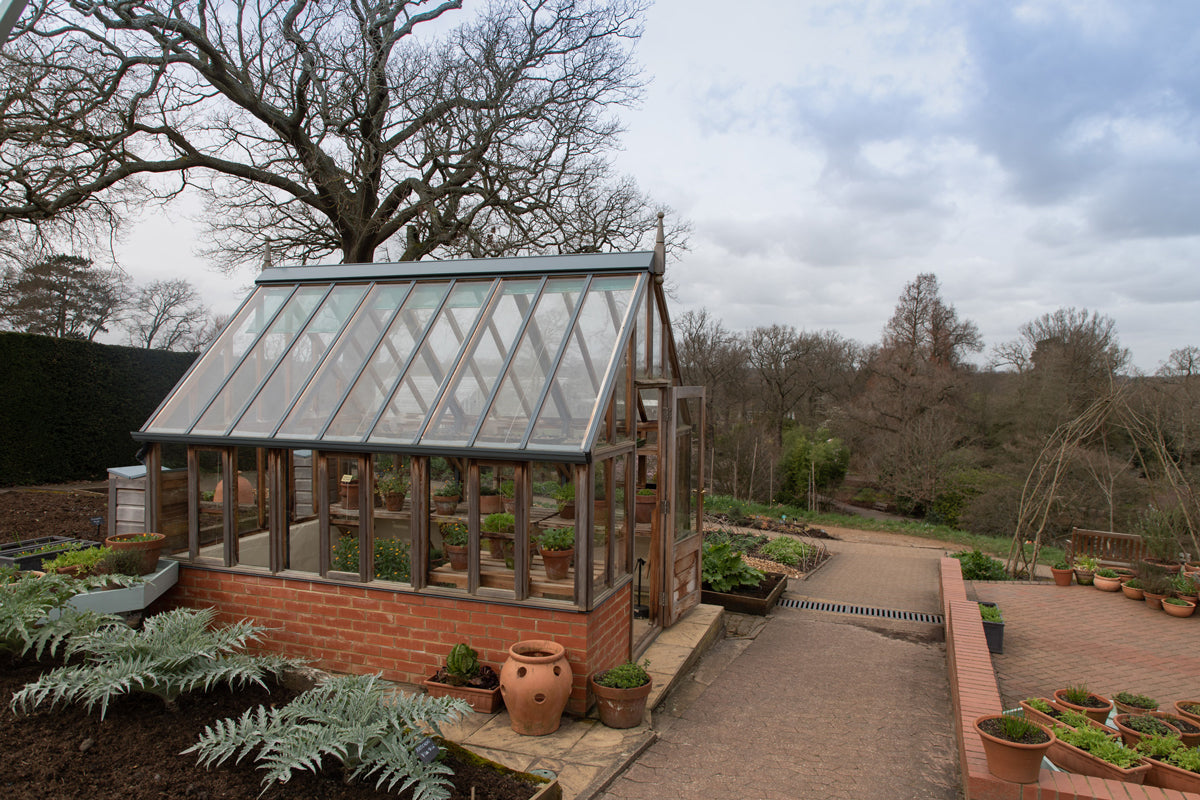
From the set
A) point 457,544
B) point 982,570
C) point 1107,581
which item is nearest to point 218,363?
point 457,544

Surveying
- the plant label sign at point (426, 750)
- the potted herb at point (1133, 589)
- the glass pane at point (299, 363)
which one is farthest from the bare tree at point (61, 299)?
the potted herb at point (1133, 589)

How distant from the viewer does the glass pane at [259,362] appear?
218 inches

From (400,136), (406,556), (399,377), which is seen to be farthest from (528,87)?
(406,556)

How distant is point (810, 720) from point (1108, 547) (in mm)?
7899

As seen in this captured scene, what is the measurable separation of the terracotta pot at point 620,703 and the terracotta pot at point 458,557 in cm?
122

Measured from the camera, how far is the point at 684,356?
24.7m

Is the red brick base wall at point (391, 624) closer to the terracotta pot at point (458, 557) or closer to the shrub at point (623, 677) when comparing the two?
the shrub at point (623, 677)

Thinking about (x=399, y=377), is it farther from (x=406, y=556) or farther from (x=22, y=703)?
(x=22, y=703)

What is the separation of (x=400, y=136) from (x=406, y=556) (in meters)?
10.5

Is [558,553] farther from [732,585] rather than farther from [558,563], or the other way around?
[732,585]

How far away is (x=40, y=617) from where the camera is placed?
3965 millimetres

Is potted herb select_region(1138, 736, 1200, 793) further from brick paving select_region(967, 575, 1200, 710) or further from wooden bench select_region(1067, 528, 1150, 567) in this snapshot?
wooden bench select_region(1067, 528, 1150, 567)

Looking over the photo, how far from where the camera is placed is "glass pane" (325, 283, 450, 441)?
17.0 feet

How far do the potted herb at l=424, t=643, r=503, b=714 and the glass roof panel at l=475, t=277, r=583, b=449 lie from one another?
1465 millimetres
